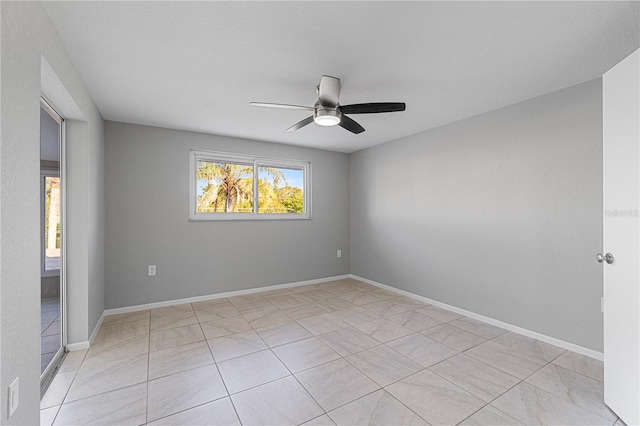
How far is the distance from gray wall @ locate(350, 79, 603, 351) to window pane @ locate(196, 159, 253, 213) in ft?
7.10

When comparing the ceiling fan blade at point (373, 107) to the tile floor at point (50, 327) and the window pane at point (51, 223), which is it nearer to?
the window pane at point (51, 223)

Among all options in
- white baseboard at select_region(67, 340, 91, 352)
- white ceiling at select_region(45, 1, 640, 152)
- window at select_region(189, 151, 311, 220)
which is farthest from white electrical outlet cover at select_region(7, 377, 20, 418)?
window at select_region(189, 151, 311, 220)

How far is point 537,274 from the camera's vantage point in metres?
2.73

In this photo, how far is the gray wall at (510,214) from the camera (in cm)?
243

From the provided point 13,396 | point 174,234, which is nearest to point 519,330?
point 13,396

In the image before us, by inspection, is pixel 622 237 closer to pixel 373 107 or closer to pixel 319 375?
pixel 373 107

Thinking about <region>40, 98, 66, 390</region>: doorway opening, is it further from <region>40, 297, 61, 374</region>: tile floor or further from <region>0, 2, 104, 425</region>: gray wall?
<region>0, 2, 104, 425</region>: gray wall

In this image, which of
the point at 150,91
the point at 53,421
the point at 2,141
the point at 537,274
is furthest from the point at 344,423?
the point at 150,91

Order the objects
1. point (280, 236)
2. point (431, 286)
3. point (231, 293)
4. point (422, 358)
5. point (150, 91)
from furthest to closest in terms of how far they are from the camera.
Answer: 1. point (280, 236)
2. point (231, 293)
3. point (431, 286)
4. point (150, 91)
5. point (422, 358)

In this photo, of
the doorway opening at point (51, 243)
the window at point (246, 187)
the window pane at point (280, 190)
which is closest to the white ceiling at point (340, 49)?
the doorway opening at point (51, 243)

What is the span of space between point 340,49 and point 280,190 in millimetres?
2929

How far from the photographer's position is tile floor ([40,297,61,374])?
7.23 ft

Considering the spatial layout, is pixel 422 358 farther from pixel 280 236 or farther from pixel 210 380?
pixel 280 236

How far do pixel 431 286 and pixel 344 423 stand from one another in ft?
8.19
